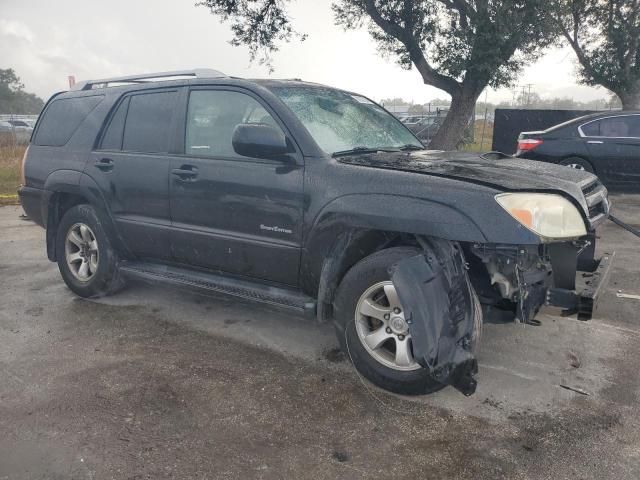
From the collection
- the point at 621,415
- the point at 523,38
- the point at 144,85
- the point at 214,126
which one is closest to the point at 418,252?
the point at 621,415

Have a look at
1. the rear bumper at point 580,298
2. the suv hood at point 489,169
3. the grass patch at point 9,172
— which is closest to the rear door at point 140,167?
the suv hood at point 489,169

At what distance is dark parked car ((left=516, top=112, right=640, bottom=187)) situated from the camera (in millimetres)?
8758

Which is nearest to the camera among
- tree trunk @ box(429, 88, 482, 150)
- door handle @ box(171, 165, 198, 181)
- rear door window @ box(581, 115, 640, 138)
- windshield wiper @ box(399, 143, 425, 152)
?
door handle @ box(171, 165, 198, 181)

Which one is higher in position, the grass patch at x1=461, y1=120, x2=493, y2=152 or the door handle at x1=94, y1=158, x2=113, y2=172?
the grass patch at x1=461, y1=120, x2=493, y2=152

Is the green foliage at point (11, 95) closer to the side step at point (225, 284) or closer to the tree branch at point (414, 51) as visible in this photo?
the tree branch at point (414, 51)

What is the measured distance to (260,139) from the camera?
334 centimetres

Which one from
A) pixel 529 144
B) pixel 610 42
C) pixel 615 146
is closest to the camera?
pixel 615 146

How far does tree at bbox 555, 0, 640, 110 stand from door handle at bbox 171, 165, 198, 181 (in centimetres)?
1563

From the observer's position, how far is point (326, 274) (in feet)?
10.9

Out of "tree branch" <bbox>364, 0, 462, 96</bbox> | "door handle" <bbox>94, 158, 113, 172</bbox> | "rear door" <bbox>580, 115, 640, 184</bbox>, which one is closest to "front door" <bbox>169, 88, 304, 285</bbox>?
"door handle" <bbox>94, 158, 113, 172</bbox>

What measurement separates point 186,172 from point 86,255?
153cm

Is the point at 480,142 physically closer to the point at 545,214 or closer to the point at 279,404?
the point at 545,214

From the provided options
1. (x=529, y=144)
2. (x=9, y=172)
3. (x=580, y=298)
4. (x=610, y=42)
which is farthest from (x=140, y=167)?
(x=610, y=42)

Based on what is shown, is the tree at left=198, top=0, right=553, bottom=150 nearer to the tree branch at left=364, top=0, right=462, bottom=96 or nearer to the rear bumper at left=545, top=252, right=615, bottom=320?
the tree branch at left=364, top=0, right=462, bottom=96
